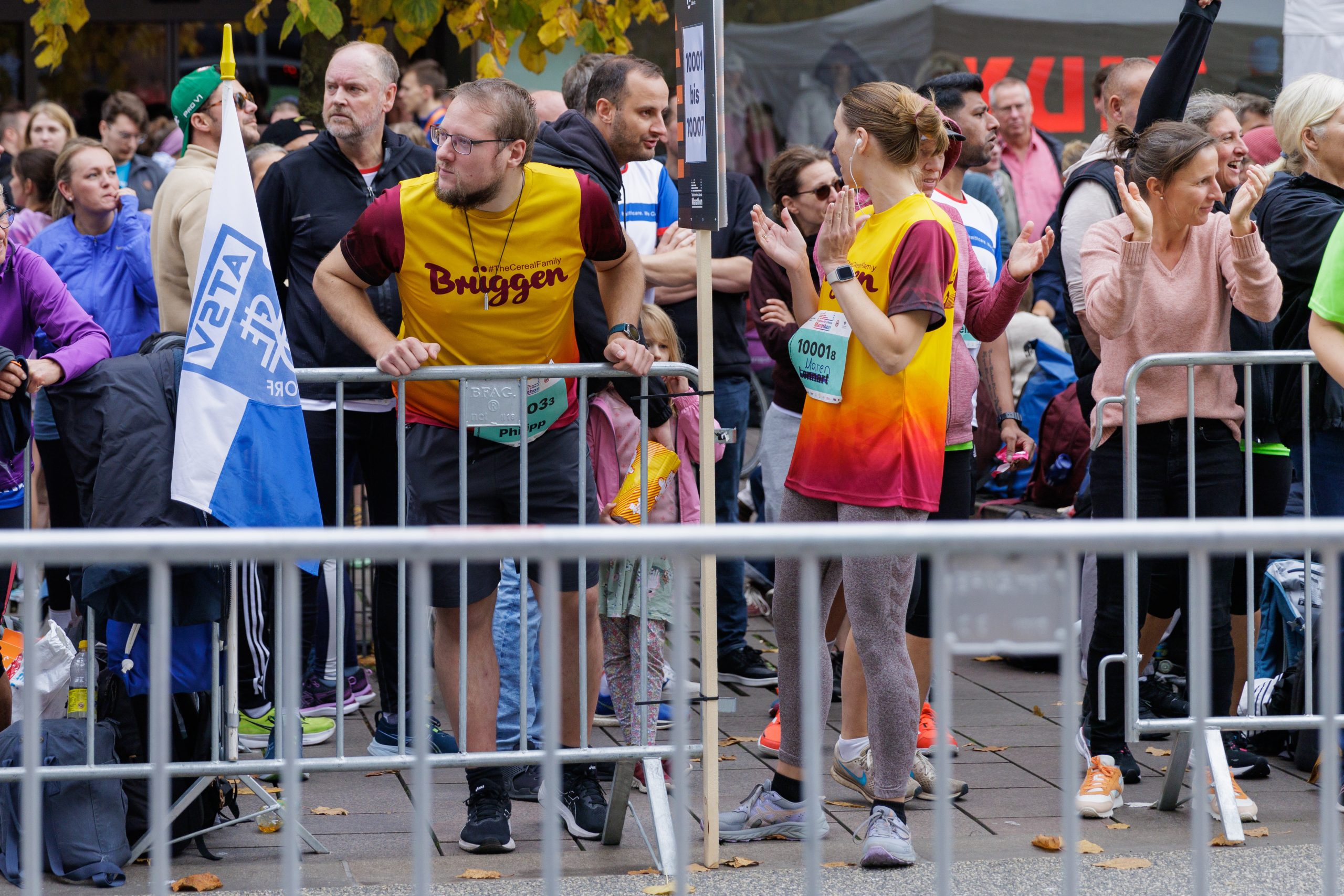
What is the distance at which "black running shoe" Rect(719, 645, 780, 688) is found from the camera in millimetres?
6594

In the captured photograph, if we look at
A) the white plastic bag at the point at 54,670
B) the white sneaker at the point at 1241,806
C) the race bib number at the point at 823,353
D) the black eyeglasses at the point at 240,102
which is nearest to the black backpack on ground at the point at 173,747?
the white plastic bag at the point at 54,670

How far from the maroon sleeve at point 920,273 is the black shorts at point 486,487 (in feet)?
3.37

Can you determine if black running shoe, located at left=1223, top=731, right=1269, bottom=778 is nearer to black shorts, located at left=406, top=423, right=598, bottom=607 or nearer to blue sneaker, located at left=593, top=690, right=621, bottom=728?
blue sneaker, located at left=593, top=690, right=621, bottom=728

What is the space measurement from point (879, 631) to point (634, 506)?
90 centimetres

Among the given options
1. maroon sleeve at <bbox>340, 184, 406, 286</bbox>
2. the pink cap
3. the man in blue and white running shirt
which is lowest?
maroon sleeve at <bbox>340, 184, 406, 286</bbox>

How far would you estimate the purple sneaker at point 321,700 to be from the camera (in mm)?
5969

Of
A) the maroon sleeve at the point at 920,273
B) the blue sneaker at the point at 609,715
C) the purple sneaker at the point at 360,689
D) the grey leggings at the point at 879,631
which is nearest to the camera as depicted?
the maroon sleeve at the point at 920,273

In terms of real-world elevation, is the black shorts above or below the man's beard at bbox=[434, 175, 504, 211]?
below

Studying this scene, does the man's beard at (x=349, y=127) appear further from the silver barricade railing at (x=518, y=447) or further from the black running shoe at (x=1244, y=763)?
the black running shoe at (x=1244, y=763)

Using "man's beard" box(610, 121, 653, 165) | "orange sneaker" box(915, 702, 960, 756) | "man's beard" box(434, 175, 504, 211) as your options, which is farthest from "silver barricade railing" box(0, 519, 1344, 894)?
"man's beard" box(610, 121, 653, 165)

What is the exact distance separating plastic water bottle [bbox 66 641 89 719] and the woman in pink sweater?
2936mm

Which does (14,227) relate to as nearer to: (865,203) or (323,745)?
(323,745)

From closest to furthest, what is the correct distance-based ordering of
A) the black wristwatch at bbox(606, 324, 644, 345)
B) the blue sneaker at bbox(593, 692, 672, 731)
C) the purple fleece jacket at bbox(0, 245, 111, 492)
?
1. the black wristwatch at bbox(606, 324, 644, 345)
2. the purple fleece jacket at bbox(0, 245, 111, 492)
3. the blue sneaker at bbox(593, 692, 672, 731)

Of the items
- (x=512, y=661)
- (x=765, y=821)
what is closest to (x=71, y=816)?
(x=512, y=661)
